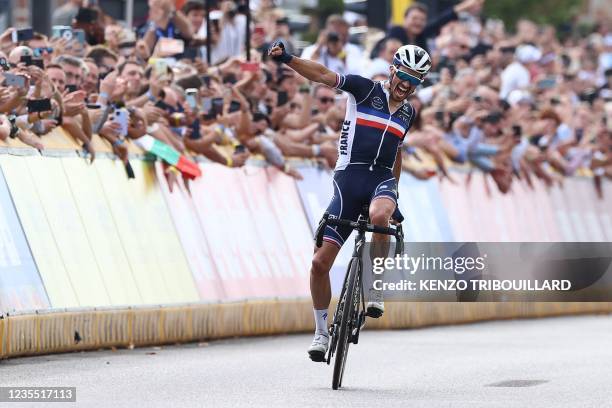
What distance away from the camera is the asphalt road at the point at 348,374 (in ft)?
38.2

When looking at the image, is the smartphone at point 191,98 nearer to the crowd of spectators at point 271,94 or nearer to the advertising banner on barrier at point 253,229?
the crowd of spectators at point 271,94

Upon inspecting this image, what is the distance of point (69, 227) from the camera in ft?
49.9

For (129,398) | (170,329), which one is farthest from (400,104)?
(170,329)

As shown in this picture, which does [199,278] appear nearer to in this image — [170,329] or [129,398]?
[170,329]

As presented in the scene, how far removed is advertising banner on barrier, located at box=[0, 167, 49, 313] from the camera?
14.0 metres

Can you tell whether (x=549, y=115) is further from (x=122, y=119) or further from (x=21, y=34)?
(x=21, y=34)

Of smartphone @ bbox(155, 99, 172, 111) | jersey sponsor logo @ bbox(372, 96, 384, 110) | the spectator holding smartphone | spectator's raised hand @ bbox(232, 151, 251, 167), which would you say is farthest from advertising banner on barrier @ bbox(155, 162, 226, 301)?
jersey sponsor logo @ bbox(372, 96, 384, 110)

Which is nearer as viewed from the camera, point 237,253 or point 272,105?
point 237,253

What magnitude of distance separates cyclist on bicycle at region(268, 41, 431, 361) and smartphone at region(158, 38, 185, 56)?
20.7 ft

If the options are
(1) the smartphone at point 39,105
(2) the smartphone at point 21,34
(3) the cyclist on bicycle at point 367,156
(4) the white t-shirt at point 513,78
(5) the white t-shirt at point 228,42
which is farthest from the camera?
(4) the white t-shirt at point 513,78

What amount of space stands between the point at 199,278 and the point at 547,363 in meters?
3.62

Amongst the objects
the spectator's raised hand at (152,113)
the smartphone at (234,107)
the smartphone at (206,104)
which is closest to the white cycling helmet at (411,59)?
the spectator's raised hand at (152,113)

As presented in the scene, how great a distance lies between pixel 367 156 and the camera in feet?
42.2

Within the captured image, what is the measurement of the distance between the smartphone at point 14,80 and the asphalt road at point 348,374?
228cm
